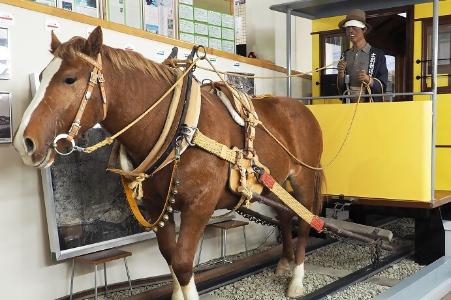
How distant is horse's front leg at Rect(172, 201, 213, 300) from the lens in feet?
8.11

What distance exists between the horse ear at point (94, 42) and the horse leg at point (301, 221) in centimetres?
195

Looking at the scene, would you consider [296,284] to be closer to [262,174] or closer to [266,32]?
[262,174]

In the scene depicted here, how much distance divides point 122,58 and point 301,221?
80.5 inches

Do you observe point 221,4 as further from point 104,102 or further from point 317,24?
point 104,102

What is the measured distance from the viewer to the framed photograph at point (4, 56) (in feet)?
9.89

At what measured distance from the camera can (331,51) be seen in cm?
525

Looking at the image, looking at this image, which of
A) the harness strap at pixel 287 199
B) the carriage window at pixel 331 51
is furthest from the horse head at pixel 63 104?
the carriage window at pixel 331 51

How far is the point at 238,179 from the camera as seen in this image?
2758 millimetres

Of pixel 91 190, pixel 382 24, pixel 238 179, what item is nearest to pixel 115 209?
pixel 91 190

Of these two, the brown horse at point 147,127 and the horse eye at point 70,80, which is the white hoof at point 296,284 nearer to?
the brown horse at point 147,127

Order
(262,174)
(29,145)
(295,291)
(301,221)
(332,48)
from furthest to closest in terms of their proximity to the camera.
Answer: (332,48)
(301,221)
(295,291)
(262,174)
(29,145)

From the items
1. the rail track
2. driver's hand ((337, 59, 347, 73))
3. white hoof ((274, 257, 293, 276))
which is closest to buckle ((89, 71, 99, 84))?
the rail track

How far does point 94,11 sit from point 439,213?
369cm

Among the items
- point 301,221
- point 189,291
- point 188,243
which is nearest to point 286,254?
point 301,221
